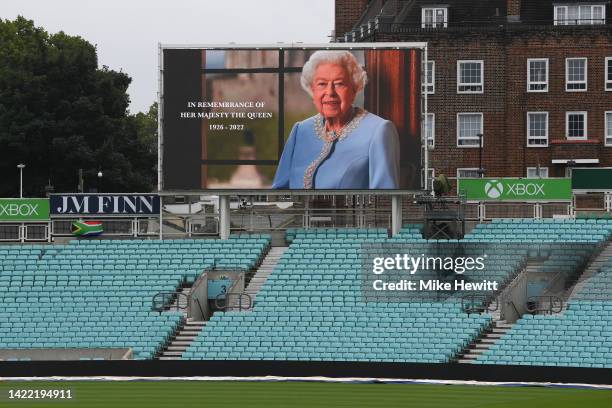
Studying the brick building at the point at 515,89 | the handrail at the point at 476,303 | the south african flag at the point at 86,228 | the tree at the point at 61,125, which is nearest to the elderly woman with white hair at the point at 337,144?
the handrail at the point at 476,303

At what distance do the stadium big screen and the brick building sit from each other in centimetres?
1949

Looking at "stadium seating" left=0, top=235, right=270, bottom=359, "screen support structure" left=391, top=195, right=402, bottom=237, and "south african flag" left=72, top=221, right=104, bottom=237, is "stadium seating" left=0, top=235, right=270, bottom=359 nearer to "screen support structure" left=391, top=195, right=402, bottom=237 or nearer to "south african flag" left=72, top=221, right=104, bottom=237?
"south african flag" left=72, top=221, right=104, bottom=237

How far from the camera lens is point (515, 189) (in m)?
56.1

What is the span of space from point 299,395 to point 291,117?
1260cm

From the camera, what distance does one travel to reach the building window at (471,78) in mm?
73562

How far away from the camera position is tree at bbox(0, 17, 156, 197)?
87.9 m

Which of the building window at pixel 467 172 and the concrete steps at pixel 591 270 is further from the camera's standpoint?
the building window at pixel 467 172

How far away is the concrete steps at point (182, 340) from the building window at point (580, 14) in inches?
1191

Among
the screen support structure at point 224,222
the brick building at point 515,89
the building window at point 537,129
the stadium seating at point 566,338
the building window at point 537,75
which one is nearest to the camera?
the stadium seating at point 566,338

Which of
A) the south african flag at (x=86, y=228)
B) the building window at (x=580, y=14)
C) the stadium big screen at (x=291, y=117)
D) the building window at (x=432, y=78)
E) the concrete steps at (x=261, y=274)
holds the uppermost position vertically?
the building window at (x=580, y=14)

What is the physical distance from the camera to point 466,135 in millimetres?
73562

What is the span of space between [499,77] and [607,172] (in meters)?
17.8

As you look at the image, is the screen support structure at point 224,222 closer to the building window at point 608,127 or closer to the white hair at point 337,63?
the white hair at point 337,63

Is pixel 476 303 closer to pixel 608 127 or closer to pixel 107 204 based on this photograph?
pixel 107 204
